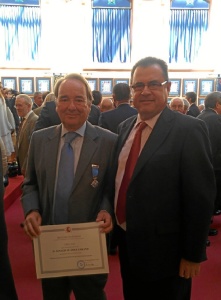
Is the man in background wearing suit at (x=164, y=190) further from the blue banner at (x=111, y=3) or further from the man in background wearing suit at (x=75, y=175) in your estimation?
the blue banner at (x=111, y=3)

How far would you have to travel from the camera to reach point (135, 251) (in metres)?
1.84

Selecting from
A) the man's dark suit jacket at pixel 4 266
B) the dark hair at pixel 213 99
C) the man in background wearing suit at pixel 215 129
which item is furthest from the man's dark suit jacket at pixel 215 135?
the man's dark suit jacket at pixel 4 266

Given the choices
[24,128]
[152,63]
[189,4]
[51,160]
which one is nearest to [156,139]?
[152,63]

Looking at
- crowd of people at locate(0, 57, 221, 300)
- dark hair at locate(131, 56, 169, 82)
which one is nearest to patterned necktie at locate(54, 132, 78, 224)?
crowd of people at locate(0, 57, 221, 300)

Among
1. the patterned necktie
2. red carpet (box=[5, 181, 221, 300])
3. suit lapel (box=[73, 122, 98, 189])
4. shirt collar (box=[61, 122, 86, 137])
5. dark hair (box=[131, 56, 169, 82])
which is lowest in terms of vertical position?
red carpet (box=[5, 181, 221, 300])

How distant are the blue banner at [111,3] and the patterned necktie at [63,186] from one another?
12.4 metres

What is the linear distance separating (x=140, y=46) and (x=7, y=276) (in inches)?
500

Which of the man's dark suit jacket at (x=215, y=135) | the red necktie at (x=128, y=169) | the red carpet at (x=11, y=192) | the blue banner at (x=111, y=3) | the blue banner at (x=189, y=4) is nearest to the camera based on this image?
the red necktie at (x=128, y=169)

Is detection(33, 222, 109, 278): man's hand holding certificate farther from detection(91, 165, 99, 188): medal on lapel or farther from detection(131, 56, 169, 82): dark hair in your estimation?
detection(131, 56, 169, 82): dark hair

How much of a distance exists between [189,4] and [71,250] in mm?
13437

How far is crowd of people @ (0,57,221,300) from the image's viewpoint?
170 centimetres

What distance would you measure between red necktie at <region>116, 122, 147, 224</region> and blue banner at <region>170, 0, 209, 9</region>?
12731 millimetres

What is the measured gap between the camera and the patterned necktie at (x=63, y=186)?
190 cm

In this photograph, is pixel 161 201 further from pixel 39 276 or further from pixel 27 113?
pixel 27 113
